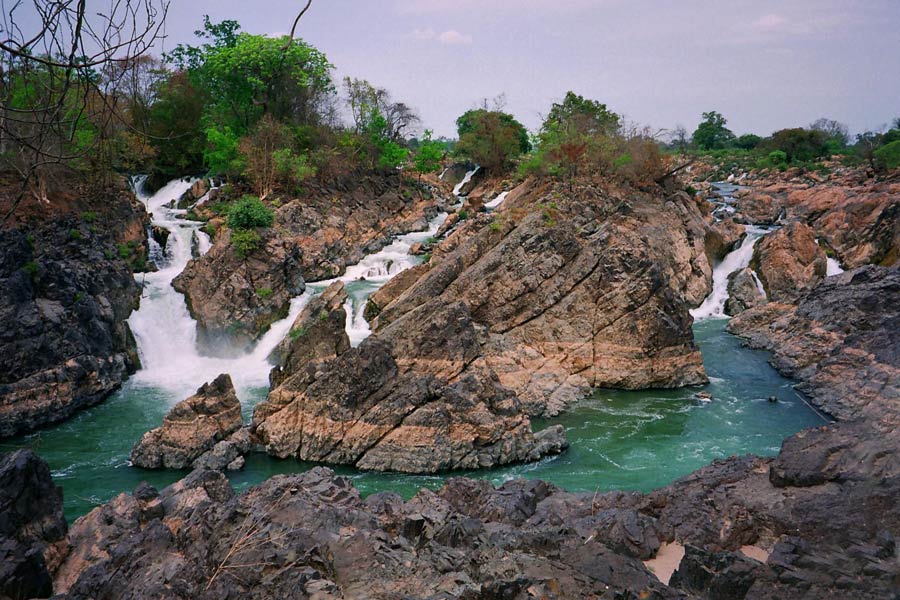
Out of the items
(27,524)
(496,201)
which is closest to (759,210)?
(496,201)

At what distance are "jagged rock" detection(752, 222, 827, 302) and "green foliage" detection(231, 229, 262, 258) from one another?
2040 centimetres

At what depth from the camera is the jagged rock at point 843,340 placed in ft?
54.9

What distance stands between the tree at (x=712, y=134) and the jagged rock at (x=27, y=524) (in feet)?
274

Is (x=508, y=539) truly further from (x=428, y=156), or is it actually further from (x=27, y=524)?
(x=428, y=156)

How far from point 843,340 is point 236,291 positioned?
20093 millimetres

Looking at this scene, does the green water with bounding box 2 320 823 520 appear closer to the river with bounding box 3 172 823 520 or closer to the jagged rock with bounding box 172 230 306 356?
the river with bounding box 3 172 823 520

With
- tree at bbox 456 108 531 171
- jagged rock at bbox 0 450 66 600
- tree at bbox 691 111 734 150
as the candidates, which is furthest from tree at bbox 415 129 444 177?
tree at bbox 691 111 734 150

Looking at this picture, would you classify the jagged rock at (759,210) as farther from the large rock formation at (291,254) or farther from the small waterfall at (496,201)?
the large rock formation at (291,254)

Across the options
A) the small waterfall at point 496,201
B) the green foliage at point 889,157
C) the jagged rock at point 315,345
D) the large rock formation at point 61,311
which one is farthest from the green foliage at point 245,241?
the green foliage at point 889,157

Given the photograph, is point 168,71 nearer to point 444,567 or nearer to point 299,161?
point 299,161

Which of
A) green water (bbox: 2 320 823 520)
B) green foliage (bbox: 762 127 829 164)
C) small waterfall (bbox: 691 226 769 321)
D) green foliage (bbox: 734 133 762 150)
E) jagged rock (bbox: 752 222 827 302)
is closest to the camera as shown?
green water (bbox: 2 320 823 520)

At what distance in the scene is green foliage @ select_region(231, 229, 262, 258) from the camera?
23.9m

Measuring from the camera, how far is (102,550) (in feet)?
29.9

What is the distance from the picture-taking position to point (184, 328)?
2272 cm
